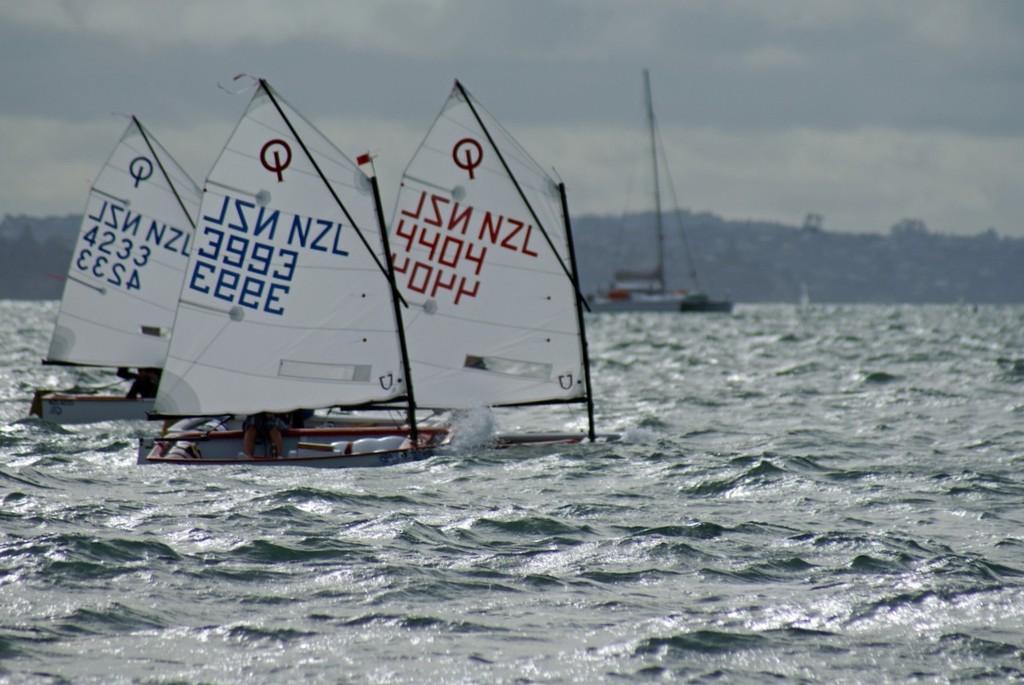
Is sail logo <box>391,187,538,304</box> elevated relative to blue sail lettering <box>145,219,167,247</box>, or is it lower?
lower

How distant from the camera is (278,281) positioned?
720 inches

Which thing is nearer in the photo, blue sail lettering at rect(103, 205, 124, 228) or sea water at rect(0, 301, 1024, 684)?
sea water at rect(0, 301, 1024, 684)

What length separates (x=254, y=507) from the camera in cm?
1389

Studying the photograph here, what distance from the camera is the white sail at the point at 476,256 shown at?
19.9 m

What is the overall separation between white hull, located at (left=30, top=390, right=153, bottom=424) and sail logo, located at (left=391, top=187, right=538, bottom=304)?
7.10m

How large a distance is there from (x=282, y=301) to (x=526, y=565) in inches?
322

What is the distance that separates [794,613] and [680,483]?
22.2 ft

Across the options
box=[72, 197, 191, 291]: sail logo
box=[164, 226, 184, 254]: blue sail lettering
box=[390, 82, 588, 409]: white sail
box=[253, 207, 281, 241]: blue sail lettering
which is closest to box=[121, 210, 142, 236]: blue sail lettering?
box=[72, 197, 191, 291]: sail logo

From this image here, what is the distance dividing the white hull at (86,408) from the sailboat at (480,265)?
22.7 ft

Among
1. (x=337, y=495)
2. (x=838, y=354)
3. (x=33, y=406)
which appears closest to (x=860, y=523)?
(x=337, y=495)

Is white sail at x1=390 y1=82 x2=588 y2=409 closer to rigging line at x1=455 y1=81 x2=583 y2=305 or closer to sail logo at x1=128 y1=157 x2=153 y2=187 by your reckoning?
rigging line at x1=455 y1=81 x2=583 y2=305

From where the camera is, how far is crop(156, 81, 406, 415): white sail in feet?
59.3

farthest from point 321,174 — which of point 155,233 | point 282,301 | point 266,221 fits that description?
point 155,233

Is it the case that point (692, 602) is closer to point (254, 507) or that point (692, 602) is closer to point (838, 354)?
point (254, 507)
